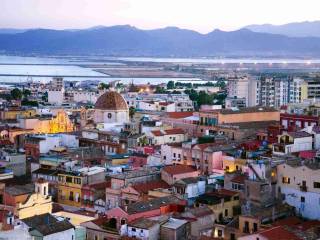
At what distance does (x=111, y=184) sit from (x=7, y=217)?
22.8ft

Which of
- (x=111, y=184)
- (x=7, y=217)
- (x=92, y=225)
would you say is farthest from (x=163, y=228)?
(x=111, y=184)

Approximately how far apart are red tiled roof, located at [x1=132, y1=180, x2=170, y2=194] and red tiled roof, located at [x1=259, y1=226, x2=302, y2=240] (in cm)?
750

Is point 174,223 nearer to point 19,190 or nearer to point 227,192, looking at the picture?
point 227,192

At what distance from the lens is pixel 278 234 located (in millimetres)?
21312

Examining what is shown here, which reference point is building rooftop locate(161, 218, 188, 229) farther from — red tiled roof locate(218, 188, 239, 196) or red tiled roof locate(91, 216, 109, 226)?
red tiled roof locate(218, 188, 239, 196)

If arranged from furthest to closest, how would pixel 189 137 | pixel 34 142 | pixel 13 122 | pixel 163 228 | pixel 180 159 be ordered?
1. pixel 13 122
2. pixel 189 137
3. pixel 34 142
4. pixel 180 159
5. pixel 163 228

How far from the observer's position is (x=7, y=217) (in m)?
23.3

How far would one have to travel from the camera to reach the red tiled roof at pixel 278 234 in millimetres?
21125

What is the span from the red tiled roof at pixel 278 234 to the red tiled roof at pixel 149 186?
7.50m

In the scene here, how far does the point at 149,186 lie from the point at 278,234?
328 inches

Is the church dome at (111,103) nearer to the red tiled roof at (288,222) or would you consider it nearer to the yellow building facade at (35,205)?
the yellow building facade at (35,205)

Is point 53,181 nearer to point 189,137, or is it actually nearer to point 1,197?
point 1,197

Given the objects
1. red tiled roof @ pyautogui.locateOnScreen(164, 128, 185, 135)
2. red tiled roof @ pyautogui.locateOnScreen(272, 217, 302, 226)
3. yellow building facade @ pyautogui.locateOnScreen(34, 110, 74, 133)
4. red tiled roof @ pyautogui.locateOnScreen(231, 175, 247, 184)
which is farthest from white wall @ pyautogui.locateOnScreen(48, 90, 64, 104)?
red tiled roof @ pyautogui.locateOnScreen(272, 217, 302, 226)

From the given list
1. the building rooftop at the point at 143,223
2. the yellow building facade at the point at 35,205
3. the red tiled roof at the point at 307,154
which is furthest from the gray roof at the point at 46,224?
the red tiled roof at the point at 307,154
